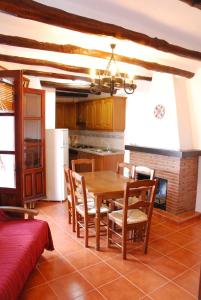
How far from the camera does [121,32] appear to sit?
2.20 m

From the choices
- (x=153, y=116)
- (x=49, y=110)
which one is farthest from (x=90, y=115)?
(x=153, y=116)

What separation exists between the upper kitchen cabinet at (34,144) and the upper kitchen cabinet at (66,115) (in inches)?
96.2

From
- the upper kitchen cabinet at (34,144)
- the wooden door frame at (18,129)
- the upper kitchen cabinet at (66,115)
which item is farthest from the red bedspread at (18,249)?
the upper kitchen cabinet at (66,115)

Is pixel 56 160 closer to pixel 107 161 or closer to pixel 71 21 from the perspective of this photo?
pixel 107 161

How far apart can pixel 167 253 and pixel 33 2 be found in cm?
289

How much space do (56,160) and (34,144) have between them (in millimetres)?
538

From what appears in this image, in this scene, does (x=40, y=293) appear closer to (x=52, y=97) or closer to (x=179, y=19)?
(x=179, y=19)

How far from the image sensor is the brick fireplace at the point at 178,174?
3748 mm

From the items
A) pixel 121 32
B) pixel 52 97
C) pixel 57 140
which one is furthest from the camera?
pixel 52 97

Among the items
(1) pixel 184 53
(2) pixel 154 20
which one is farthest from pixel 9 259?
(1) pixel 184 53

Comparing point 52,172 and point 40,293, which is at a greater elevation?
point 52,172

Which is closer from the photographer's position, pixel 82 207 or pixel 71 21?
pixel 71 21

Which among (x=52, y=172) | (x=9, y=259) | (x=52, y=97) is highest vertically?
(x=52, y=97)

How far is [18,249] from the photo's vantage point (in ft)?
6.59
